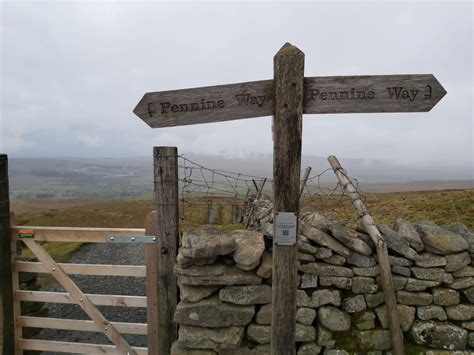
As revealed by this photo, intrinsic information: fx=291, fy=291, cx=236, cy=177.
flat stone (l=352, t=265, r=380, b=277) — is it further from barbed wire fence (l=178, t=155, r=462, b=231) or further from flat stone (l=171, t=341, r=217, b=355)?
flat stone (l=171, t=341, r=217, b=355)

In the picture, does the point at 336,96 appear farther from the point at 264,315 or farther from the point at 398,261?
the point at 264,315

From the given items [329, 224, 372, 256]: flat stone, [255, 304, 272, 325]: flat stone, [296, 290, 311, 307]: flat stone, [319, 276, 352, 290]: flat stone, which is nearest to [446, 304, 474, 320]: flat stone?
[329, 224, 372, 256]: flat stone

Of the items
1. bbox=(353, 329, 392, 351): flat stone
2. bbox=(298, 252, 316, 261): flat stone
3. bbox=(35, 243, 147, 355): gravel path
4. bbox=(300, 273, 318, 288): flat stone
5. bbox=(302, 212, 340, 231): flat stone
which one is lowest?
bbox=(35, 243, 147, 355): gravel path

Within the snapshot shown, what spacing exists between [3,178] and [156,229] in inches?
111

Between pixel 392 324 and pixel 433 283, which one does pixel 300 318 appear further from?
pixel 433 283

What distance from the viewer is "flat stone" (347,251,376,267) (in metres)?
4.59

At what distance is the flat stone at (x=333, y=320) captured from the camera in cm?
445

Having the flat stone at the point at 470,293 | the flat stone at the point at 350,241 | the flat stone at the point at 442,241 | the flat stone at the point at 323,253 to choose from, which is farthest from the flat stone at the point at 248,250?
the flat stone at the point at 470,293

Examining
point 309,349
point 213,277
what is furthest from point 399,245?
point 213,277

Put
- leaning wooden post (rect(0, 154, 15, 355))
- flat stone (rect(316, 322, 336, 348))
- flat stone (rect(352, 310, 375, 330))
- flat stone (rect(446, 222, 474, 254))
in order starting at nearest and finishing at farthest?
flat stone (rect(316, 322, 336, 348)), flat stone (rect(352, 310, 375, 330)), flat stone (rect(446, 222, 474, 254)), leaning wooden post (rect(0, 154, 15, 355))

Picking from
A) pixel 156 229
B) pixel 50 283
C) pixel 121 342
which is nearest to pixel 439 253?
pixel 156 229

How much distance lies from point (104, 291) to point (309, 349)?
8.58m

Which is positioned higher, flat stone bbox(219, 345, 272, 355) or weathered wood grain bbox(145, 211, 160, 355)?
weathered wood grain bbox(145, 211, 160, 355)

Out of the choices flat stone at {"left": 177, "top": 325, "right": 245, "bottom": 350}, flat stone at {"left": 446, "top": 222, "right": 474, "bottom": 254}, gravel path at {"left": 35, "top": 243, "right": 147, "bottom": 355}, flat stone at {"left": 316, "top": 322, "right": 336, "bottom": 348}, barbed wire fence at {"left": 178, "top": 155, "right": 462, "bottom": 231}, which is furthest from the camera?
gravel path at {"left": 35, "top": 243, "right": 147, "bottom": 355}
